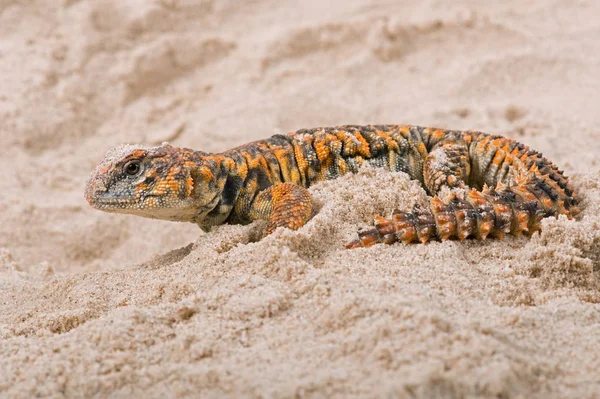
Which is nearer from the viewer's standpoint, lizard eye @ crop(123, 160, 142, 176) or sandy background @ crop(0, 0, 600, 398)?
sandy background @ crop(0, 0, 600, 398)

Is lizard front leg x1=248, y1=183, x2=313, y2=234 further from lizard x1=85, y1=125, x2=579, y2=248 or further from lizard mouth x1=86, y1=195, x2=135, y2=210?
lizard mouth x1=86, y1=195, x2=135, y2=210

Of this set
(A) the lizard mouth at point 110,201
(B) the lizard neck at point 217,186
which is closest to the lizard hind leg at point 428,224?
(B) the lizard neck at point 217,186

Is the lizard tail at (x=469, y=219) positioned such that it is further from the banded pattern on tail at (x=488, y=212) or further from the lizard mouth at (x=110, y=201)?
the lizard mouth at (x=110, y=201)

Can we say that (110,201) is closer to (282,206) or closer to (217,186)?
(217,186)

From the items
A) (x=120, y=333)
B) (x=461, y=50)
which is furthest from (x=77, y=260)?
(x=461, y=50)

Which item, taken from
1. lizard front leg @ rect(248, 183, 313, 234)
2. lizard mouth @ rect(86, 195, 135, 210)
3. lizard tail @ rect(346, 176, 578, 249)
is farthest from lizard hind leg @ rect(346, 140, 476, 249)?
lizard mouth @ rect(86, 195, 135, 210)

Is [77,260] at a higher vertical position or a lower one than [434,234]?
lower

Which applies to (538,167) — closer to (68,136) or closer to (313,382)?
(313,382)
